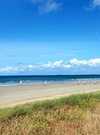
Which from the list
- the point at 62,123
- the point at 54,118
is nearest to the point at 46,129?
the point at 62,123

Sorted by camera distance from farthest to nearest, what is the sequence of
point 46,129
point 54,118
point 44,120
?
point 54,118, point 44,120, point 46,129

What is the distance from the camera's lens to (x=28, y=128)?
6.68 m

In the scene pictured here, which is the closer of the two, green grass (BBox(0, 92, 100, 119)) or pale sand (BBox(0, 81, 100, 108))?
green grass (BBox(0, 92, 100, 119))

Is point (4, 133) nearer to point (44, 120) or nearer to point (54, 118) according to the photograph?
point (44, 120)

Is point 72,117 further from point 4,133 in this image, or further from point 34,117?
point 4,133

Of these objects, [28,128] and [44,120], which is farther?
[44,120]

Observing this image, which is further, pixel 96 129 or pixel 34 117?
pixel 34 117

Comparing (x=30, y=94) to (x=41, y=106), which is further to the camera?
(x=30, y=94)

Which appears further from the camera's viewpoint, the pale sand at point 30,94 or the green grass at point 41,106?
the pale sand at point 30,94

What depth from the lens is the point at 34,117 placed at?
24.9 feet

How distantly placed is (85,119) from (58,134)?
1.63m

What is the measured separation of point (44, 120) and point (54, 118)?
2.05 ft

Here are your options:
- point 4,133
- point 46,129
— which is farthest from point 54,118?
point 4,133

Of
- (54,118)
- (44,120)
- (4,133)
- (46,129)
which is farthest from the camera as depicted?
(54,118)
